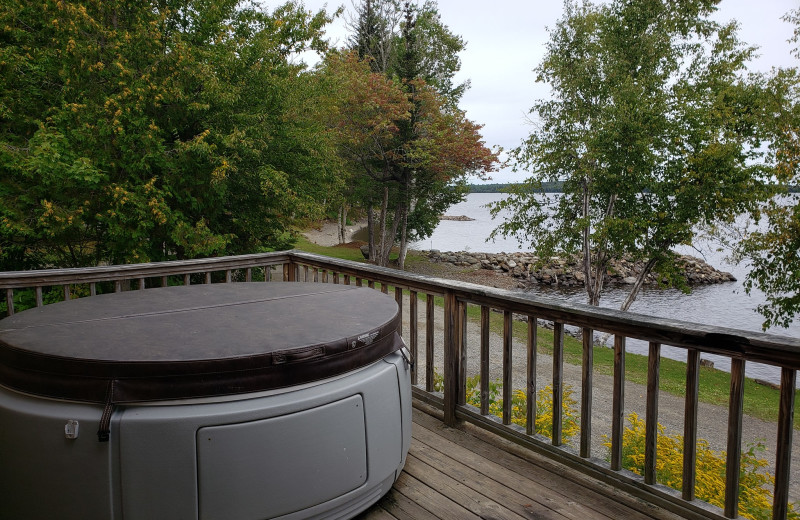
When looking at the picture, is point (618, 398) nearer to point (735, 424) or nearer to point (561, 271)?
point (735, 424)

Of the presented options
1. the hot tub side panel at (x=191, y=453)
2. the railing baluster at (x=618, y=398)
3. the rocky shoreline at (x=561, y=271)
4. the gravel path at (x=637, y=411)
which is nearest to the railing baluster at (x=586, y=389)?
the railing baluster at (x=618, y=398)

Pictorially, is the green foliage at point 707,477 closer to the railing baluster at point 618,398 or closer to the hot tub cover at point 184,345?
the railing baluster at point 618,398

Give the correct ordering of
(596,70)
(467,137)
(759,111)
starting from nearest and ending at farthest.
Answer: (759,111)
(596,70)
(467,137)

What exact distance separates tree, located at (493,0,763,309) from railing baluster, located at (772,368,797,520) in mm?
9474

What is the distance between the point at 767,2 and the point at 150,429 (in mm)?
14678

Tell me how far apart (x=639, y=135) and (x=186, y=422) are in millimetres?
10798

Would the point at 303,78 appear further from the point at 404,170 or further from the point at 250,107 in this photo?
the point at 404,170

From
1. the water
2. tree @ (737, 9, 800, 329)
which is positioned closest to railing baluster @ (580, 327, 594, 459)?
the water

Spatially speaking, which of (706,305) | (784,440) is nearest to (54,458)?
(784,440)

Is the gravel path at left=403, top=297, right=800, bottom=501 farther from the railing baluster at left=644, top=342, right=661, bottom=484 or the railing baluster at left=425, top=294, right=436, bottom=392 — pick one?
the railing baluster at left=644, top=342, right=661, bottom=484

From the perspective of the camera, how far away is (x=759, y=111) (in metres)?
10.1

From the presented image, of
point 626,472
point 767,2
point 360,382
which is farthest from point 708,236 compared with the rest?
point 360,382

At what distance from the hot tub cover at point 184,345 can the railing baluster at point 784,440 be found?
132cm

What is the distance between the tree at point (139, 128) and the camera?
6.71 m
